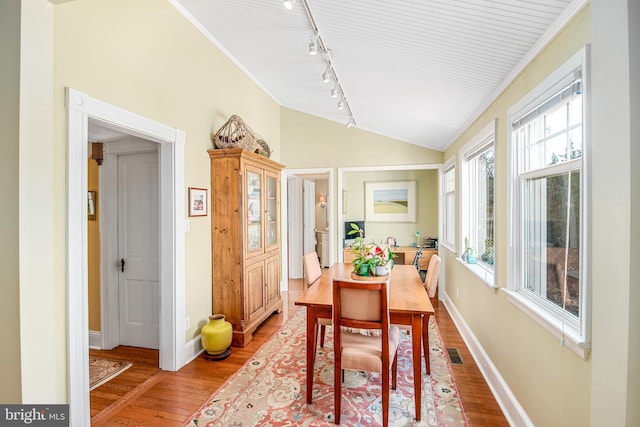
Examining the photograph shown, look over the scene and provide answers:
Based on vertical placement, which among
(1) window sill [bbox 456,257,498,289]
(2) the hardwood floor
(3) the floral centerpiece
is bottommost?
(2) the hardwood floor

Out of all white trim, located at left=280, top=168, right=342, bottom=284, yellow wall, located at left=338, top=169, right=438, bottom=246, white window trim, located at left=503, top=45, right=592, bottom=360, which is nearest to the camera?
white window trim, located at left=503, top=45, right=592, bottom=360

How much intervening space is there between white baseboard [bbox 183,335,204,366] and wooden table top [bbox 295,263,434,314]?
51.3 inches

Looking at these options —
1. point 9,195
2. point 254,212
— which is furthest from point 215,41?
point 9,195

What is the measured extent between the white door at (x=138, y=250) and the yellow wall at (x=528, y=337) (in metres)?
3.13

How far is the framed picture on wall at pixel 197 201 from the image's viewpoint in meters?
2.84

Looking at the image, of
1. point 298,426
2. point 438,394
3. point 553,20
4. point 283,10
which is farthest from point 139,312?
point 553,20

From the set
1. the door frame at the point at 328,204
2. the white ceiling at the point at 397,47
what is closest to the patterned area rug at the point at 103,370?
the door frame at the point at 328,204

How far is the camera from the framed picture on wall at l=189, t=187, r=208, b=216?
284 cm

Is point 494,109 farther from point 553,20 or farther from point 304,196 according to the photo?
point 304,196

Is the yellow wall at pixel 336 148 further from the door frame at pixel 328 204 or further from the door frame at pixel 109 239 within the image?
the door frame at pixel 109 239

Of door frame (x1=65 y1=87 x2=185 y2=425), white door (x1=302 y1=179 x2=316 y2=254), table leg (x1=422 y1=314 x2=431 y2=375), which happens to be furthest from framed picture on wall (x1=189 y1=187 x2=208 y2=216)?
white door (x1=302 y1=179 x2=316 y2=254)

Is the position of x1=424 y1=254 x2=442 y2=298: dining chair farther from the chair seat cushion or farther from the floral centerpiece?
the chair seat cushion

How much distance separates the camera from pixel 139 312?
121 inches

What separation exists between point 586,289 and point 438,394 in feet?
4.82
